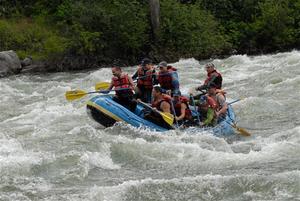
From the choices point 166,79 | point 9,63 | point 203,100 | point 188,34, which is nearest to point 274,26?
point 188,34

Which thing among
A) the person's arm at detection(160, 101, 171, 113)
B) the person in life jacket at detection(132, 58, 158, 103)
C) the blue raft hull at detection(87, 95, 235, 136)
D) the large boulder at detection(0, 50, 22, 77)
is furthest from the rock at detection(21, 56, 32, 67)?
the person's arm at detection(160, 101, 171, 113)

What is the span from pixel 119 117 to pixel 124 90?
2.54ft

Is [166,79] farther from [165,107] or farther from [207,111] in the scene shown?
[207,111]

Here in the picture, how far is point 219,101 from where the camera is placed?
37.4 feet

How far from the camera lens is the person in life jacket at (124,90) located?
38.9 ft

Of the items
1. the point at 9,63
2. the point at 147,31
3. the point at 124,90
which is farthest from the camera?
the point at 147,31

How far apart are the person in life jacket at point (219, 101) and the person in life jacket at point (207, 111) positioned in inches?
4.1

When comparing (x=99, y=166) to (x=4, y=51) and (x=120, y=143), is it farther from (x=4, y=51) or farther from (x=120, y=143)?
(x=4, y=51)

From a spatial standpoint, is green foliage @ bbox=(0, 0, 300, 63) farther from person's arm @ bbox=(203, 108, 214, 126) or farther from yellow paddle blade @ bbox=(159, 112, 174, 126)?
yellow paddle blade @ bbox=(159, 112, 174, 126)

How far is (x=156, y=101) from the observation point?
11.4 meters

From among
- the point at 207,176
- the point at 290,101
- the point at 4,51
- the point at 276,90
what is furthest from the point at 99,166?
the point at 4,51

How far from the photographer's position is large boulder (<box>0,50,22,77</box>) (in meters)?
21.4

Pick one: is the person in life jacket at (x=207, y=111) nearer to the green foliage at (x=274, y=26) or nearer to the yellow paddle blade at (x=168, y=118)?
the yellow paddle blade at (x=168, y=118)

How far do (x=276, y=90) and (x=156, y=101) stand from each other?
15.5 feet
